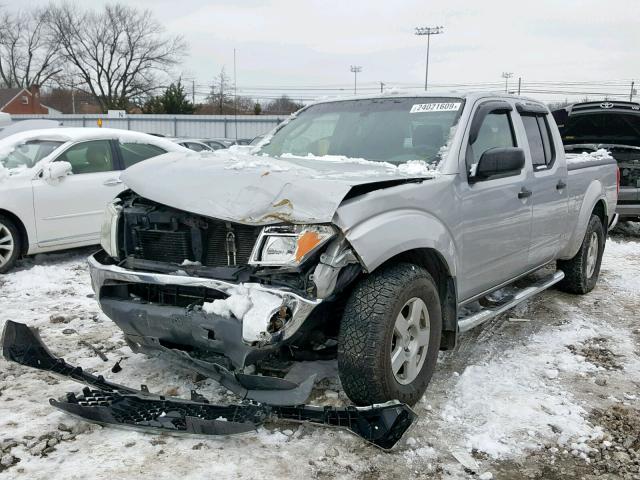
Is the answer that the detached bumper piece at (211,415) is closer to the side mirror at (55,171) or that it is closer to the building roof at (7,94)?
the side mirror at (55,171)

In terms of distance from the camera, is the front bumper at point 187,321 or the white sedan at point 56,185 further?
the white sedan at point 56,185

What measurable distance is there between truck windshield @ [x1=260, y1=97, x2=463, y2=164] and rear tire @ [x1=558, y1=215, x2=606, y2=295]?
2577 millimetres

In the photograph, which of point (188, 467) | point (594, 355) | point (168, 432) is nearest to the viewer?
point (188, 467)

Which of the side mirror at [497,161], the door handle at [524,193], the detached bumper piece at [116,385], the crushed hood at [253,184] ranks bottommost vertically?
the detached bumper piece at [116,385]

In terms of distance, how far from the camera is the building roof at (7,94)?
59.8 meters

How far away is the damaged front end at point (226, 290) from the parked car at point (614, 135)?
24.0 ft

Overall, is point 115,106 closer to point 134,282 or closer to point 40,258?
point 40,258

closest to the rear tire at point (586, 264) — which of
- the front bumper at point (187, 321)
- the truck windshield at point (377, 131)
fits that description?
the truck windshield at point (377, 131)

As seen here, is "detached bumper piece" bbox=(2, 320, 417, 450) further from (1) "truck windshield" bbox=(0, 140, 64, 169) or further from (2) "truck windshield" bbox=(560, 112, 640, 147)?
(2) "truck windshield" bbox=(560, 112, 640, 147)

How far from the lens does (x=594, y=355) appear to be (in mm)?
4531

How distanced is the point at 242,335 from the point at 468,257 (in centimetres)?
175

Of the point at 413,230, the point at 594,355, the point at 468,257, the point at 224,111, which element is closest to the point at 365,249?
the point at 413,230

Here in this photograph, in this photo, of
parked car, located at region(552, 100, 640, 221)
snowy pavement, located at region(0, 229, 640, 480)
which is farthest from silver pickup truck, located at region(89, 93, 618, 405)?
parked car, located at region(552, 100, 640, 221)

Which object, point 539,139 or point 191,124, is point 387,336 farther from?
point 191,124
